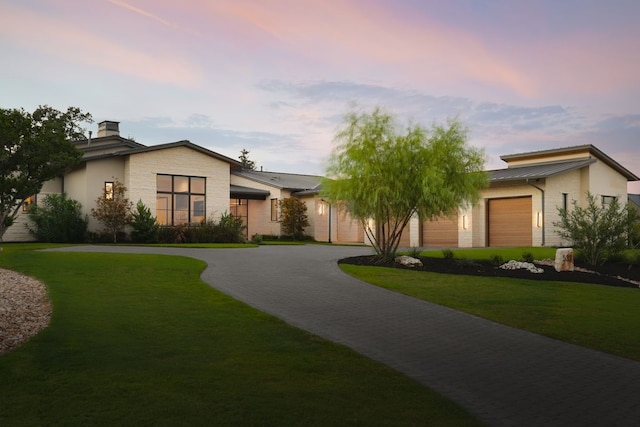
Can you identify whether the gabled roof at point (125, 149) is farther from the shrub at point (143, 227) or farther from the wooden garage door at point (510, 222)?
the wooden garage door at point (510, 222)

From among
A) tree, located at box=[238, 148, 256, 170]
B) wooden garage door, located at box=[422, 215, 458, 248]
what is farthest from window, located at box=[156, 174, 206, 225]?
tree, located at box=[238, 148, 256, 170]

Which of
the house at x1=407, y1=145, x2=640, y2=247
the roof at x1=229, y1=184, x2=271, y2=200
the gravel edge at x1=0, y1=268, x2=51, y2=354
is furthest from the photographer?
the roof at x1=229, y1=184, x2=271, y2=200

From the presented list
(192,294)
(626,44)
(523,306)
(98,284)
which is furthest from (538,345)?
(626,44)

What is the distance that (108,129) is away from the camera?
38.9 m

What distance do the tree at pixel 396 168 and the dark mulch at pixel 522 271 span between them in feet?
4.20

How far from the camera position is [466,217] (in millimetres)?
30531

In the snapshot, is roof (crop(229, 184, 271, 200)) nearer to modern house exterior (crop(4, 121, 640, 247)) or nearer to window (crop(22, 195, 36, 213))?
modern house exterior (crop(4, 121, 640, 247))

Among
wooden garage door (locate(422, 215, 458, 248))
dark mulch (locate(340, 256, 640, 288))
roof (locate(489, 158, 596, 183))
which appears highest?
roof (locate(489, 158, 596, 183))

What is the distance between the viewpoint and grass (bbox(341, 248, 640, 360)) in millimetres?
8375

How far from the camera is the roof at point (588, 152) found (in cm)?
3173

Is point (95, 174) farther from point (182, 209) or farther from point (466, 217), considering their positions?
point (466, 217)

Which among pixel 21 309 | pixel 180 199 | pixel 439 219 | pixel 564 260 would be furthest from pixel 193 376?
pixel 439 219

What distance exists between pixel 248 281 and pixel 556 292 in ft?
22.7

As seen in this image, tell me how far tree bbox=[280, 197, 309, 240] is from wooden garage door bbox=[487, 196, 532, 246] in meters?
11.5
